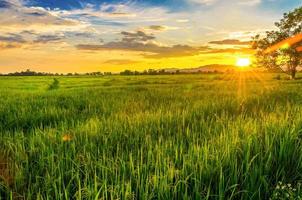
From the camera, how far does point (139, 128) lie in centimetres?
646

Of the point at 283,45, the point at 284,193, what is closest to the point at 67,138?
the point at 284,193

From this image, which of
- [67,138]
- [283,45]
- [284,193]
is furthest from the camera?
[283,45]

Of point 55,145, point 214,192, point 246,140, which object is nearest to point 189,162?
point 214,192

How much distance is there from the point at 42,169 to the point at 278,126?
372cm

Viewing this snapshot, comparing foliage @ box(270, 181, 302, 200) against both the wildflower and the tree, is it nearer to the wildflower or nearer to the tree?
the wildflower

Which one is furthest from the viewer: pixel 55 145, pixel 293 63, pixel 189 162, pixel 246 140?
pixel 293 63

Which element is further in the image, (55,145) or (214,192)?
(55,145)

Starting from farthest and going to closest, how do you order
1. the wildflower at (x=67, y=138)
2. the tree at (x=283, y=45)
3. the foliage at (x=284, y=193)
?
the tree at (x=283, y=45) < the wildflower at (x=67, y=138) < the foliage at (x=284, y=193)

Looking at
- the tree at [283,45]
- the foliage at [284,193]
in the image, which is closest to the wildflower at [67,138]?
the foliage at [284,193]

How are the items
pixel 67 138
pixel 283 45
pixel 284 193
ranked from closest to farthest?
1. pixel 284 193
2. pixel 67 138
3. pixel 283 45

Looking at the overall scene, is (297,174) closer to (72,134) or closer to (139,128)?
(139,128)

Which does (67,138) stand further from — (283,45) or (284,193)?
(283,45)

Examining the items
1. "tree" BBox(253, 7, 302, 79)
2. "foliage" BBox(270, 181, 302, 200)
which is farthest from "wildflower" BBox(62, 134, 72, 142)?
"tree" BBox(253, 7, 302, 79)

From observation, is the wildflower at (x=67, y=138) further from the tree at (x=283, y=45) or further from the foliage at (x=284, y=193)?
the tree at (x=283, y=45)
